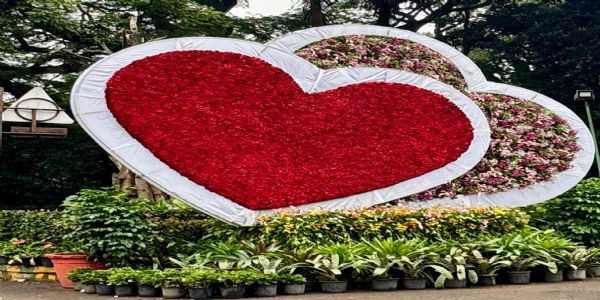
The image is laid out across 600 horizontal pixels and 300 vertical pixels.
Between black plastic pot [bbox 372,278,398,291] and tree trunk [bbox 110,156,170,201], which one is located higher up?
tree trunk [bbox 110,156,170,201]

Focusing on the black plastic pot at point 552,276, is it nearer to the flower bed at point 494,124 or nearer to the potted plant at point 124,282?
the flower bed at point 494,124

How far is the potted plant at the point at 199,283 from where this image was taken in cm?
720

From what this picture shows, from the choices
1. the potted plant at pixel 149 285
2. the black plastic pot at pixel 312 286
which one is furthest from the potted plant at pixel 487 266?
the potted plant at pixel 149 285

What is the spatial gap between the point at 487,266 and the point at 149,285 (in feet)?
12.7

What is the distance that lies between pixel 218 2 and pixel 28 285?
14598 millimetres

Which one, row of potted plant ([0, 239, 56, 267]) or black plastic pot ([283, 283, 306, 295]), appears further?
row of potted plant ([0, 239, 56, 267])

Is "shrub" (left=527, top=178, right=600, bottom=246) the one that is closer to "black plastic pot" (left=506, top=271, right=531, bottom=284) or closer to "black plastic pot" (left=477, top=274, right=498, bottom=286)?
"black plastic pot" (left=506, top=271, right=531, bottom=284)

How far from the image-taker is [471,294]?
23.5 feet

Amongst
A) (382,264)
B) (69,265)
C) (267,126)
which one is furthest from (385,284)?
(69,265)

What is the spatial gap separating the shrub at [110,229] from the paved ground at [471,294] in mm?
639

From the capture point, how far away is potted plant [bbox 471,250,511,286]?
26.0ft

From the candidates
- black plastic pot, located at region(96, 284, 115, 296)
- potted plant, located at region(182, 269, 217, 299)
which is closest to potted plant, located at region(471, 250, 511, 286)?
potted plant, located at region(182, 269, 217, 299)

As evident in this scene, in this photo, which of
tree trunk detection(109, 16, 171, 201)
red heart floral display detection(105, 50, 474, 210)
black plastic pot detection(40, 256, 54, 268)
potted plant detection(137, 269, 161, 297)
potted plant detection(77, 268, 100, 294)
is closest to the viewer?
potted plant detection(137, 269, 161, 297)

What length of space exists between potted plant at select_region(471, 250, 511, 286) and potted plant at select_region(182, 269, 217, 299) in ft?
10.1
